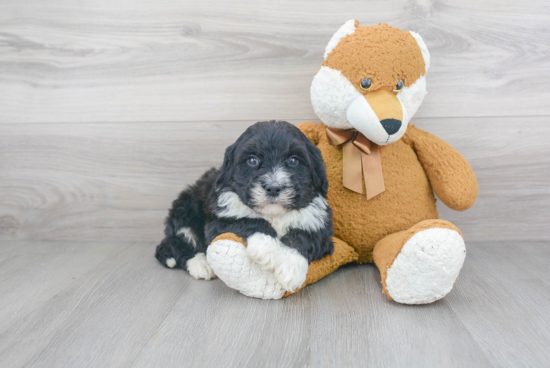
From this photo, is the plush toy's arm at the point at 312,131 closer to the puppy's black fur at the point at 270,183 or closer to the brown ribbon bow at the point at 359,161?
the brown ribbon bow at the point at 359,161

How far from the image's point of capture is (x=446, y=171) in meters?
1.59

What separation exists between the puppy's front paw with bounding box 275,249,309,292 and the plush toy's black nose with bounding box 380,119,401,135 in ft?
1.78

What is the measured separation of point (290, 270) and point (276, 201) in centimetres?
23

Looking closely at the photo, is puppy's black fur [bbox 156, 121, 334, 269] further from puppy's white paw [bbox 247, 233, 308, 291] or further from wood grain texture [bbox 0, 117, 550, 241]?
wood grain texture [bbox 0, 117, 550, 241]

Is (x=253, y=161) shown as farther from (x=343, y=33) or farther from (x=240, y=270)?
(x=343, y=33)

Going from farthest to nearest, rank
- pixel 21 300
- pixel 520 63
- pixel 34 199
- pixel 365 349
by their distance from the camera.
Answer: pixel 34 199 < pixel 520 63 < pixel 21 300 < pixel 365 349

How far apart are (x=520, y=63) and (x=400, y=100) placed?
2.79 feet

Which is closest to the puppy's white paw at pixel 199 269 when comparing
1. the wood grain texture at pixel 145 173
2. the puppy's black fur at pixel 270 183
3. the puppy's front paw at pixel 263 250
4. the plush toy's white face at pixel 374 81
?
the puppy's black fur at pixel 270 183

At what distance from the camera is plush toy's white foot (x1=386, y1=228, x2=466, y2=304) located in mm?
1244

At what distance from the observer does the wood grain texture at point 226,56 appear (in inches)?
74.4

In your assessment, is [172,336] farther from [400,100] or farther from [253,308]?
[400,100]

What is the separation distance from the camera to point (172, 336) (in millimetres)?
1196

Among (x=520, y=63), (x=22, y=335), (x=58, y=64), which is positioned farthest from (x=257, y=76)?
(x=22, y=335)

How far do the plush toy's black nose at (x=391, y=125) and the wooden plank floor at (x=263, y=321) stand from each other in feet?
1.89
